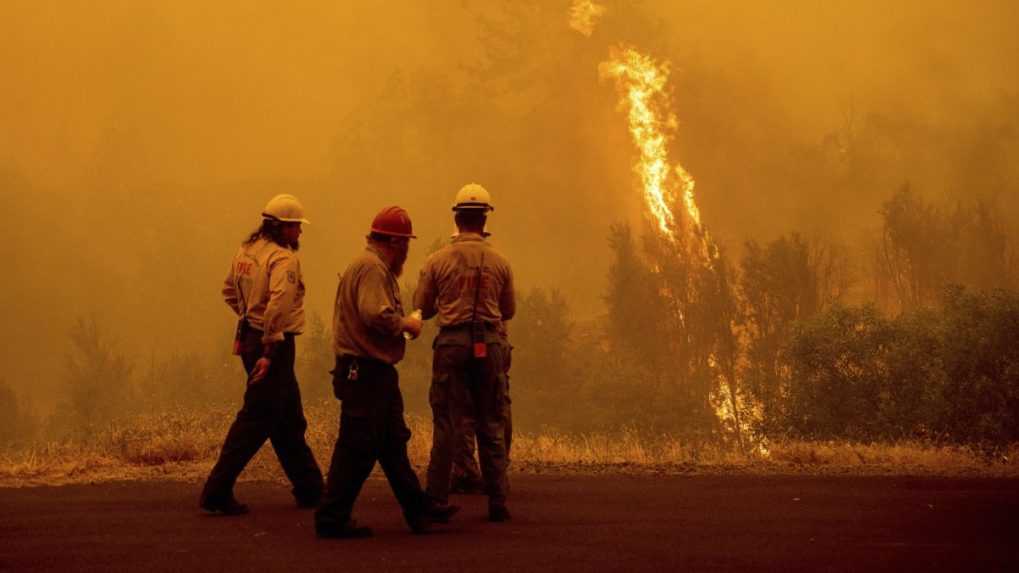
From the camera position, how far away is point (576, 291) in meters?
191

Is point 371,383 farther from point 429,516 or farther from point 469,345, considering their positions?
point 469,345

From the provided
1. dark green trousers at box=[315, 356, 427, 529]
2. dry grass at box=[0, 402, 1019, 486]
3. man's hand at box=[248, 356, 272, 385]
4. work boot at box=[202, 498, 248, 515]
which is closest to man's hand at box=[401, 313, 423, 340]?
dark green trousers at box=[315, 356, 427, 529]

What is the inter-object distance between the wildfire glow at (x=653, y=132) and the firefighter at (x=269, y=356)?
104 meters

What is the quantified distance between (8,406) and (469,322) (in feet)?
415

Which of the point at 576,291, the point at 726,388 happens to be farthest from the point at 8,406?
the point at 576,291

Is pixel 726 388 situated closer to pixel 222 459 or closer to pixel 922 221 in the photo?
pixel 922 221

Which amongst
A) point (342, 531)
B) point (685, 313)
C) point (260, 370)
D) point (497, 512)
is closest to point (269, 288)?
point (260, 370)

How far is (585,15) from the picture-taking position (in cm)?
15288

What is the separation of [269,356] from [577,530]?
9.96ft

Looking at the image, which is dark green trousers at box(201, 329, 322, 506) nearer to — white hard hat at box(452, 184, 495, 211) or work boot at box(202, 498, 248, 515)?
work boot at box(202, 498, 248, 515)

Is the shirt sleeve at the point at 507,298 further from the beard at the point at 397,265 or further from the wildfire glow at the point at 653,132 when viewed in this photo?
the wildfire glow at the point at 653,132

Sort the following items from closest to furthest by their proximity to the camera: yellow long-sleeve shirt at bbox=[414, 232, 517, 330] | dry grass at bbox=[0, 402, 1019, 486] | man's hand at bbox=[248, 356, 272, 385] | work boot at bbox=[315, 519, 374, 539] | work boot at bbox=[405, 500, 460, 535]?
work boot at bbox=[315, 519, 374, 539] → work boot at bbox=[405, 500, 460, 535] → man's hand at bbox=[248, 356, 272, 385] → yellow long-sleeve shirt at bbox=[414, 232, 517, 330] → dry grass at bbox=[0, 402, 1019, 486]

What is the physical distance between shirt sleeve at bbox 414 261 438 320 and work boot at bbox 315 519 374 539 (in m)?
2.15

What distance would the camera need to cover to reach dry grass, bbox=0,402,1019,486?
14.1 meters
